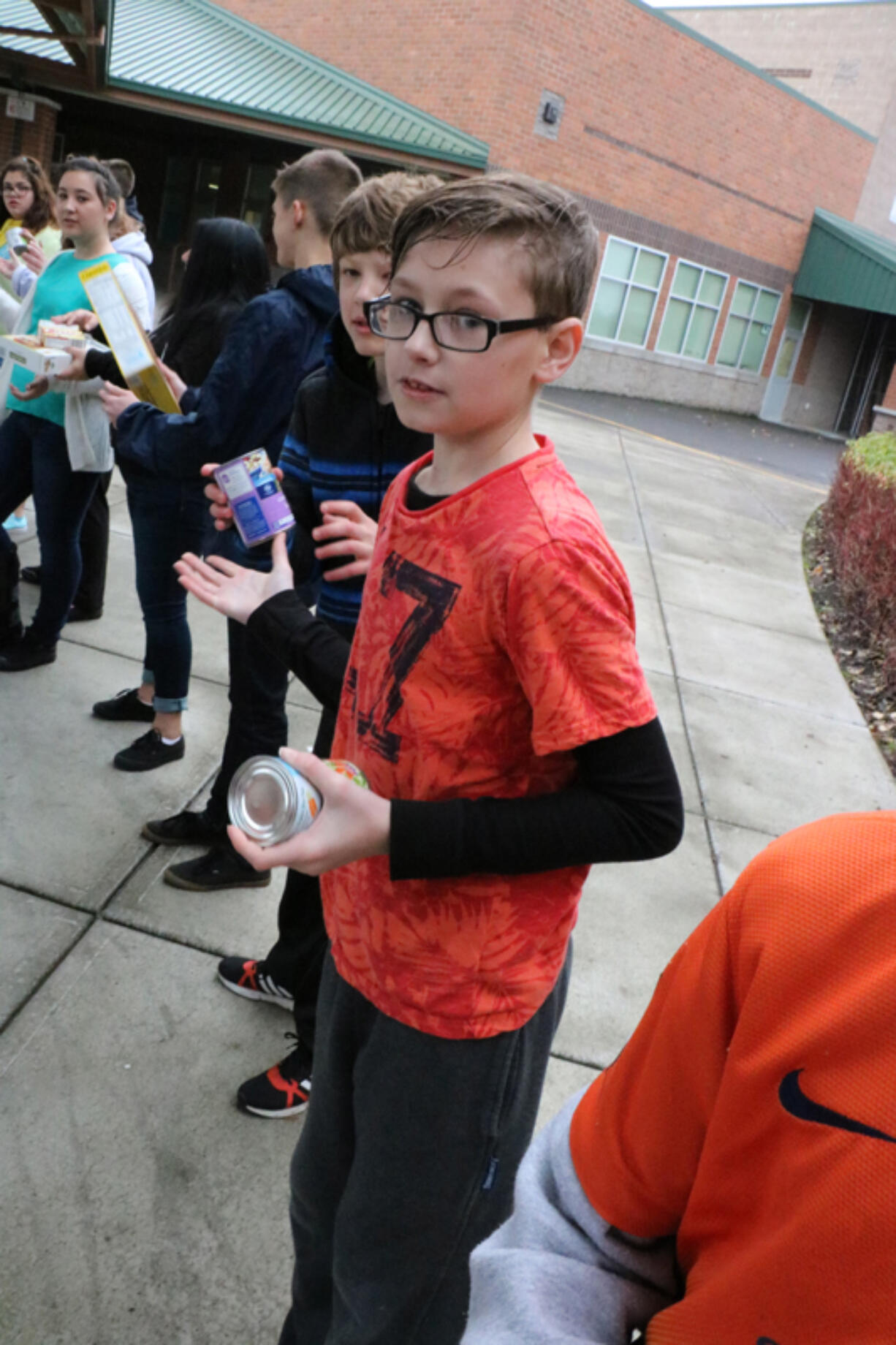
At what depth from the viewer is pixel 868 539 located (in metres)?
8.11

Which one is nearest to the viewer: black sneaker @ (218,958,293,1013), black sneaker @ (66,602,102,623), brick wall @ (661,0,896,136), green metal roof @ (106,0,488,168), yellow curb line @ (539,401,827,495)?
black sneaker @ (218,958,293,1013)

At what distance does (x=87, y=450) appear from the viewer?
154 inches

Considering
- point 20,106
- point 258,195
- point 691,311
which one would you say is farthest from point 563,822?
point 691,311

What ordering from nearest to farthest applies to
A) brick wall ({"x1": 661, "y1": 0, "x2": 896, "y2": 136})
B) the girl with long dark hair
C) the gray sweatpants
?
1. the gray sweatpants
2. the girl with long dark hair
3. brick wall ({"x1": 661, "y1": 0, "x2": 896, "y2": 136})

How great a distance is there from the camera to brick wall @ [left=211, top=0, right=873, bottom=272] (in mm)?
19250

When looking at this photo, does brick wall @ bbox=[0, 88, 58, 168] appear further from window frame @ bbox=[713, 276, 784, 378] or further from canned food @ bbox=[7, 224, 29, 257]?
window frame @ bbox=[713, 276, 784, 378]

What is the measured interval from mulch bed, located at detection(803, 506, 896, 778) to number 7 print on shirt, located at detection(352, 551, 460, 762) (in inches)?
186

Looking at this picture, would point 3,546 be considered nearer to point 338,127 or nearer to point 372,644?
point 372,644

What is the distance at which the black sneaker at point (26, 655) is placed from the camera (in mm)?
4352

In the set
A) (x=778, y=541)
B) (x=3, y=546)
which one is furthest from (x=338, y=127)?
(x=3, y=546)

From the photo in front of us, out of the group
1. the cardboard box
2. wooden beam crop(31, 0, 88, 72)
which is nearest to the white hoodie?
the cardboard box

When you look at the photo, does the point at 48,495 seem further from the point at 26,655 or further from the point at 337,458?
the point at 337,458

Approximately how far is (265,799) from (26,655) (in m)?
3.58

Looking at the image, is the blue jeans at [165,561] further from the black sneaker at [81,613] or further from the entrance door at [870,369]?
the entrance door at [870,369]
